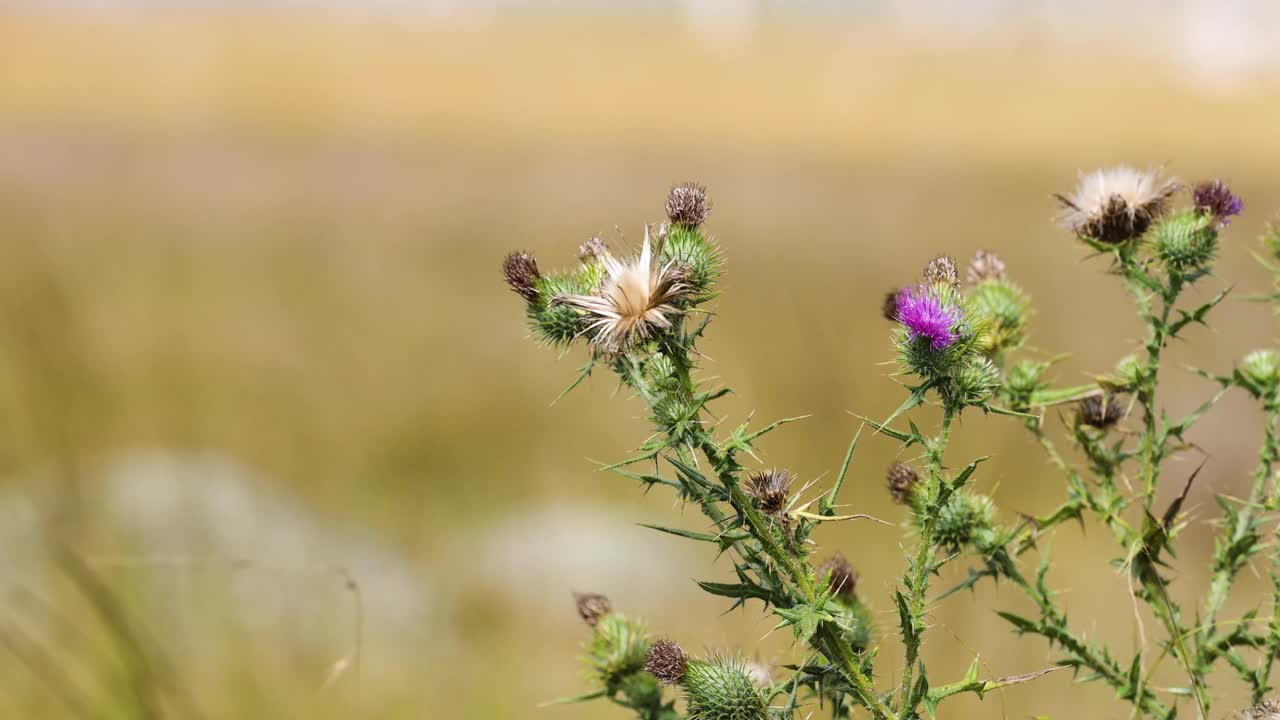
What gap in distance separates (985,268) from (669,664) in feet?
1.96

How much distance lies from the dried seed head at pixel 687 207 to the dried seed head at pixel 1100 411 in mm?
416

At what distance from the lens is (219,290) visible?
12.6 feet

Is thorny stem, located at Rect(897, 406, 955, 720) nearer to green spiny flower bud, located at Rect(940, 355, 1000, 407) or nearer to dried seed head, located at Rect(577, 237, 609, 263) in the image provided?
green spiny flower bud, located at Rect(940, 355, 1000, 407)

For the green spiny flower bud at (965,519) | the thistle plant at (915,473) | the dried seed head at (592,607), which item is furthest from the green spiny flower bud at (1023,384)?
the dried seed head at (592,607)

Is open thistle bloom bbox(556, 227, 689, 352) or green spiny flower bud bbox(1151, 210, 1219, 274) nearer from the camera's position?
open thistle bloom bbox(556, 227, 689, 352)

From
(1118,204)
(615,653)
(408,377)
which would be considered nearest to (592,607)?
(615,653)

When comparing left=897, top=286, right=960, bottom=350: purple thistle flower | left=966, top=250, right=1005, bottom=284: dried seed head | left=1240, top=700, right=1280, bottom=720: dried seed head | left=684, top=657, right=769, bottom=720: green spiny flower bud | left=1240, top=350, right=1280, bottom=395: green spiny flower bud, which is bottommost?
left=1240, top=700, right=1280, bottom=720: dried seed head

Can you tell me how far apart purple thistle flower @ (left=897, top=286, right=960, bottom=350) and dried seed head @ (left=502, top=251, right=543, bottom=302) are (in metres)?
0.31

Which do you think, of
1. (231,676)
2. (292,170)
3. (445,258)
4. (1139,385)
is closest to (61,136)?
(292,170)

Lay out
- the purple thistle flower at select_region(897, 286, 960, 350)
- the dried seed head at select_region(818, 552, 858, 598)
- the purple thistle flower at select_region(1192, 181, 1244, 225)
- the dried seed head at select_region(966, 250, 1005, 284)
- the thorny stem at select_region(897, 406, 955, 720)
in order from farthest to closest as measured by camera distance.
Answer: the dried seed head at select_region(966, 250, 1005, 284) < the purple thistle flower at select_region(1192, 181, 1244, 225) < the dried seed head at select_region(818, 552, 858, 598) < the purple thistle flower at select_region(897, 286, 960, 350) < the thorny stem at select_region(897, 406, 955, 720)

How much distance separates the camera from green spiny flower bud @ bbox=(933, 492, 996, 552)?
33.7 inches

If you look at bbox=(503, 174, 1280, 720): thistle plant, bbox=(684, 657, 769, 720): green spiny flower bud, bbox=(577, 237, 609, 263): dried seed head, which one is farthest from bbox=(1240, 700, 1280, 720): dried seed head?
bbox=(577, 237, 609, 263): dried seed head

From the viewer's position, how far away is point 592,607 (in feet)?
3.26

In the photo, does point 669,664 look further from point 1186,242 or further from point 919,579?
point 1186,242
